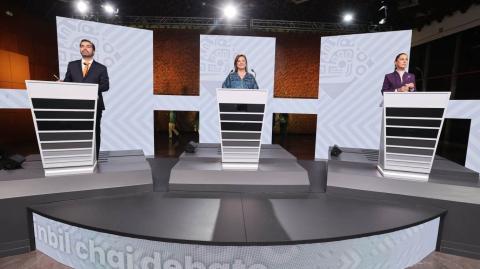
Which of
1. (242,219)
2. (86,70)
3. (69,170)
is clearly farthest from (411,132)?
(86,70)

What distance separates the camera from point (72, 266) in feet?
5.91

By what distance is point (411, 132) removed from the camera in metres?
2.32

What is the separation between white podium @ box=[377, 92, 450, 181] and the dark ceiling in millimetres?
4761

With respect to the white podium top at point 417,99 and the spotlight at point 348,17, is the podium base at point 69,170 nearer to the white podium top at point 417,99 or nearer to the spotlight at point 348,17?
the white podium top at point 417,99

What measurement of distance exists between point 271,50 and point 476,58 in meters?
5.45

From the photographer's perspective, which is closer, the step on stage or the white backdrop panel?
the step on stage

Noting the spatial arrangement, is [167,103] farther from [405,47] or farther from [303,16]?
[303,16]

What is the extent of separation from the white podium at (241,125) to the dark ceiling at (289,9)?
4.72 m

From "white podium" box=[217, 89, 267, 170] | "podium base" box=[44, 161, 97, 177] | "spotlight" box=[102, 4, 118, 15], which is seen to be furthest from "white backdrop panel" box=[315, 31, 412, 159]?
"spotlight" box=[102, 4, 118, 15]

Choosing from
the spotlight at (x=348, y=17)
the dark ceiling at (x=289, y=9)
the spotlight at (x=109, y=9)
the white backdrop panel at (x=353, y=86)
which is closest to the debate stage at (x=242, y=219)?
the white backdrop panel at (x=353, y=86)

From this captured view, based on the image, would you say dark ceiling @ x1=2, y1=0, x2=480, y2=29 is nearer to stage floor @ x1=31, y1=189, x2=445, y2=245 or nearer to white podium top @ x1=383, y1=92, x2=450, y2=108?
white podium top @ x1=383, y1=92, x2=450, y2=108

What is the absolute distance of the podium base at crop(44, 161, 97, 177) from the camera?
2175 mm

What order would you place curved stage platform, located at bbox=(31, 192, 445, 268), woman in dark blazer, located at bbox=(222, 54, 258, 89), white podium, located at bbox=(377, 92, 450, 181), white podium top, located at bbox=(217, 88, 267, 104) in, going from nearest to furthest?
curved stage platform, located at bbox=(31, 192, 445, 268) → white podium, located at bbox=(377, 92, 450, 181) → white podium top, located at bbox=(217, 88, 267, 104) → woman in dark blazer, located at bbox=(222, 54, 258, 89)

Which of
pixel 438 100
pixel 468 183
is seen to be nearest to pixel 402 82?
pixel 438 100
